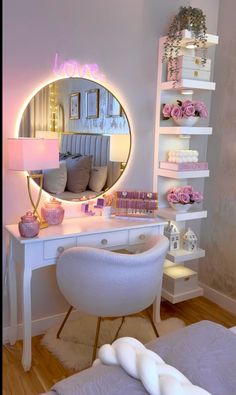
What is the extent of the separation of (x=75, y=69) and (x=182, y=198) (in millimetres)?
1149

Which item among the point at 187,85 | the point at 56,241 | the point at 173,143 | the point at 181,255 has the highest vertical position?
the point at 187,85

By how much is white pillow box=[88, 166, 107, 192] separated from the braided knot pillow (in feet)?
4.70

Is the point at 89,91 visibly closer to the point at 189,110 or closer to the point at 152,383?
the point at 189,110

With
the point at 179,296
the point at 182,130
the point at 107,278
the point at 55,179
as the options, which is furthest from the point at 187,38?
the point at 179,296

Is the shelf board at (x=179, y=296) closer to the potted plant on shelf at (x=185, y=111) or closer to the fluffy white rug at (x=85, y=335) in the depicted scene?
the fluffy white rug at (x=85, y=335)

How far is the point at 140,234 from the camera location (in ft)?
7.73

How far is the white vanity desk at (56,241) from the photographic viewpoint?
1995 millimetres

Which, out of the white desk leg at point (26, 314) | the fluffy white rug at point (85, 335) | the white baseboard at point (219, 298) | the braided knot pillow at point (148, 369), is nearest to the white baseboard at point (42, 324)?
the fluffy white rug at point (85, 335)

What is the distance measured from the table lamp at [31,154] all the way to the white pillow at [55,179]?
0.66ft

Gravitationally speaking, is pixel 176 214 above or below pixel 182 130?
below

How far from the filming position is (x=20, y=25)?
2082 mm

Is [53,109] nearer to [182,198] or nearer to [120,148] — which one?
[120,148]

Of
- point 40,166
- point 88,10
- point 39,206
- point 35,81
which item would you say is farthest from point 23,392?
point 88,10

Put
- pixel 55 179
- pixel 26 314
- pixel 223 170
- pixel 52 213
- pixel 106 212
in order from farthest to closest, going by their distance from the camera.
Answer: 1. pixel 223 170
2. pixel 106 212
3. pixel 55 179
4. pixel 52 213
5. pixel 26 314
